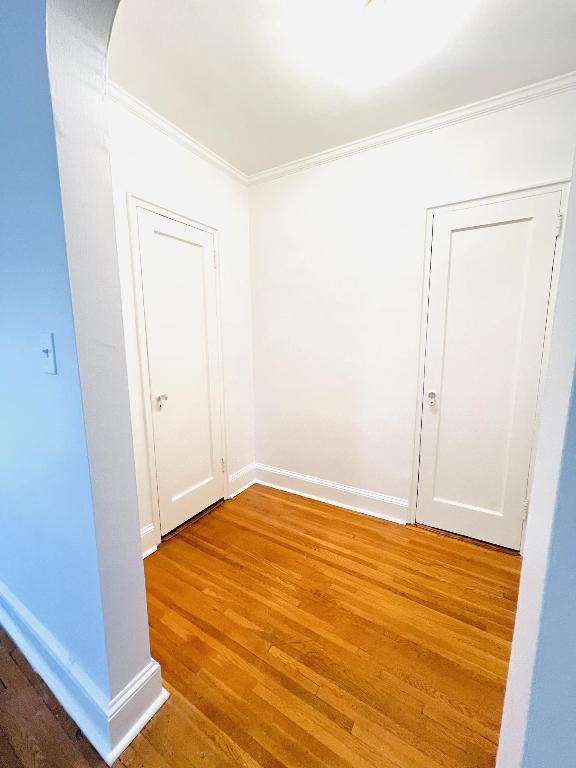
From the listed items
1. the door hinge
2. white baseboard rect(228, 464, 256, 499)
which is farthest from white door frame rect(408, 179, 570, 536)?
white baseboard rect(228, 464, 256, 499)

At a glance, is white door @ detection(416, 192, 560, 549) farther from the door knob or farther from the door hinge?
the door knob

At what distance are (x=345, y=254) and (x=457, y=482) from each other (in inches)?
69.6

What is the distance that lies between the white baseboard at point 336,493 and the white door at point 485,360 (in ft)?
0.81

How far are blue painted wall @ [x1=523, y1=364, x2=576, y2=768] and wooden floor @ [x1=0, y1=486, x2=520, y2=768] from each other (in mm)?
883

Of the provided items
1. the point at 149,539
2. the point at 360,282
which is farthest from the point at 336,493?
the point at 360,282

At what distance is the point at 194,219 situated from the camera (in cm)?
216

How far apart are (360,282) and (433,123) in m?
0.98

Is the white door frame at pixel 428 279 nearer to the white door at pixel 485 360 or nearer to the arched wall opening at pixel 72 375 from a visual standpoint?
the white door at pixel 485 360

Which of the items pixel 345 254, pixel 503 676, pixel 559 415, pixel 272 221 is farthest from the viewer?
pixel 272 221

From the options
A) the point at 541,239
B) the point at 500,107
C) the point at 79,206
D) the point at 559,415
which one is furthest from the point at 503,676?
the point at 500,107

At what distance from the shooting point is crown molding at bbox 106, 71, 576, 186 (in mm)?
1622

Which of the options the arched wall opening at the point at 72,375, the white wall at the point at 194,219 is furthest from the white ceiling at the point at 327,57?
the arched wall opening at the point at 72,375

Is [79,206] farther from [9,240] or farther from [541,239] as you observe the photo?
[541,239]

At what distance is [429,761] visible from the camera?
103 centimetres
